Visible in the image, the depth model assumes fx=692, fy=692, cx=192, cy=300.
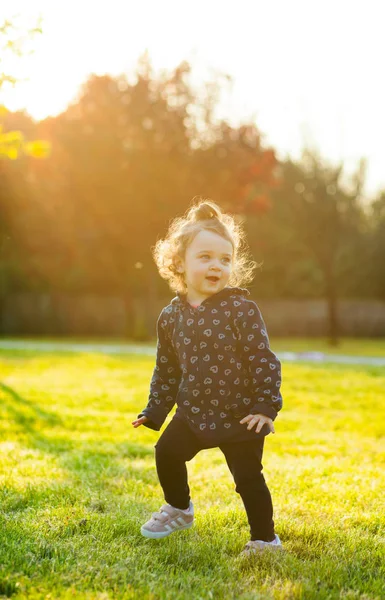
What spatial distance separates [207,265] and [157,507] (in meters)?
1.30

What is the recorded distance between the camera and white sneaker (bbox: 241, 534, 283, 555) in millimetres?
2732

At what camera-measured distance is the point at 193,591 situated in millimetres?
2320

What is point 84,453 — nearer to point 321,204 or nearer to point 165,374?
point 165,374

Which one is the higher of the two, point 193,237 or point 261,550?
point 193,237

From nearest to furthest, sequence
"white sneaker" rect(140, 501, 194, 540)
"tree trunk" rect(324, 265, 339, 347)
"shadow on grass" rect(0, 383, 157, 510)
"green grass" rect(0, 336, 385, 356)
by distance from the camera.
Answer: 1. "white sneaker" rect(140, 501, 194, 540)
2. "shadow on grass" rect(0, 383, 157, 510)
3. "green grass" rect(0, 336, 385, 356)
4. "tree trunk" rect(324, 265, 339, 347)

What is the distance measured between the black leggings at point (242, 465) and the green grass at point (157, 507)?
15 cm

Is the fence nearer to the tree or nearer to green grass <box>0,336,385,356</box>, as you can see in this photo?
green grass <box>0,336,385,356</box>

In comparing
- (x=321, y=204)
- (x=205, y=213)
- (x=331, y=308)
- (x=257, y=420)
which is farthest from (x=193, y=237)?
(x=331, y=308)

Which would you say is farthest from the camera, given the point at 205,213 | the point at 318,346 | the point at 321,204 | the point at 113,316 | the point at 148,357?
the point at 113,316

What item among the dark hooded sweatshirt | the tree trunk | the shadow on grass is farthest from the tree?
the dark hooded sweatshirt

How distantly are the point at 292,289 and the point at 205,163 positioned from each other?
11422mm

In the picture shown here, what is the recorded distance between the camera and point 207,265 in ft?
Answer: 9.83

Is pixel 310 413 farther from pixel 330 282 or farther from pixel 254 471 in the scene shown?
pixel 330 282

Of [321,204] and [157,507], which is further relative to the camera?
[321,204]
